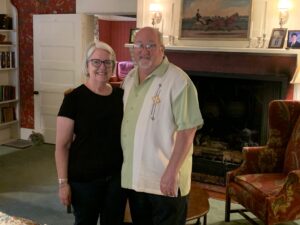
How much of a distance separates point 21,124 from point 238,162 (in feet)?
11.5

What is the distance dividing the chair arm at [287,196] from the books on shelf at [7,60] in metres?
4.32

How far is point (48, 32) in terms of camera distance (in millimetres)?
5352

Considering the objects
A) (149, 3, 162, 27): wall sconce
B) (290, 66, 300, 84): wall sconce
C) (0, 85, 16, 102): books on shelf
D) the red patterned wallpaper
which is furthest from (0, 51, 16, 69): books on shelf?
(290, 66, 300, 84): wall sconce

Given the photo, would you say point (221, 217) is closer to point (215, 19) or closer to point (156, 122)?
point (156, 122)

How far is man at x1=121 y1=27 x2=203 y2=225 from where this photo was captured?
1607 mm

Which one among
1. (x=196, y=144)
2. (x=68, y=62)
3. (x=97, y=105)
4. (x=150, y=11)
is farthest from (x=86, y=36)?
(x=97, y=105)

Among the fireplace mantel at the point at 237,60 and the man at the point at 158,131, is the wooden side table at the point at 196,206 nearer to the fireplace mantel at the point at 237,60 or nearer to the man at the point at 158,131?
the man at the point at 158,131

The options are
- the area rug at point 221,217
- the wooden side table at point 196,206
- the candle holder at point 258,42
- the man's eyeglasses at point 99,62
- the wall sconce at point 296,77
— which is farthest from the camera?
the candle holder at point 258,42

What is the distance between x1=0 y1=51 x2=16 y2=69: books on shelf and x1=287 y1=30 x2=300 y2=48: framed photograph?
12.9 feet

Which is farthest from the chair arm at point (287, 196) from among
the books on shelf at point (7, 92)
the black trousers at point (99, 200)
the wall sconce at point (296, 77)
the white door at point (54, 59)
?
the books on shelf at point (7, 92)

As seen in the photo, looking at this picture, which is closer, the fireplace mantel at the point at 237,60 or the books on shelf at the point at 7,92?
the fireplace mantel at the point at 237,60

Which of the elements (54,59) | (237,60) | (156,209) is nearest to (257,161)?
(237,60)

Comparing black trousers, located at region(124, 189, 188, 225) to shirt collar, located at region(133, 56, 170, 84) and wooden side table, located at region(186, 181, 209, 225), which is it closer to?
shirt collar, located at region(133, 56, 170, 84)

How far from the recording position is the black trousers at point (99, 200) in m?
1.76
